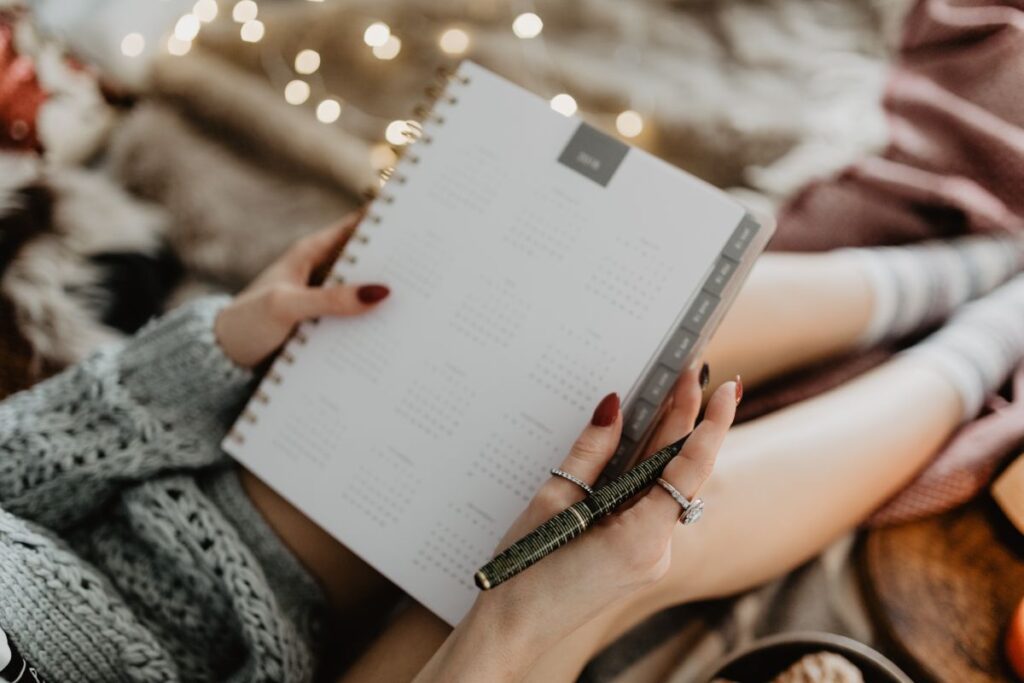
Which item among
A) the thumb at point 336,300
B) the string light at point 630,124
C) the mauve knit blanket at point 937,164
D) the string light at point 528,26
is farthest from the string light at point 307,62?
the mauve knit blanket at point 937,164

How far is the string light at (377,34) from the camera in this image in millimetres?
1077

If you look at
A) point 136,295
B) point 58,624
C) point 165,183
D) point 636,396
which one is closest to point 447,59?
point 165,183

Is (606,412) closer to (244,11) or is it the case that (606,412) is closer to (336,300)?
(336,300)

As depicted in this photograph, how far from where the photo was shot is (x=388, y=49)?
1095 millimetres

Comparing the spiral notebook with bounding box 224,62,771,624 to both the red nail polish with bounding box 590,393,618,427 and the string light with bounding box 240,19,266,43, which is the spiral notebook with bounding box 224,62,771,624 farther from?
the string light with bounding box 240,19,266,43

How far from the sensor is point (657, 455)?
1.72 ft

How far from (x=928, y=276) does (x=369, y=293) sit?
0.62 m

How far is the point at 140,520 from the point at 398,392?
0.81 ft

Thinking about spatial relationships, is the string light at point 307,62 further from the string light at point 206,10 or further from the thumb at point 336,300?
the thumb at point 336,300

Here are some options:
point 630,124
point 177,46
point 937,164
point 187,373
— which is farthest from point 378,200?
point 937,164

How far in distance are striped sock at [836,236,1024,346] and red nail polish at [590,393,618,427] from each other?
43 cm

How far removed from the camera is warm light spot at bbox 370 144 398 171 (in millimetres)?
1012

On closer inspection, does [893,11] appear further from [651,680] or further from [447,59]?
[651,680]

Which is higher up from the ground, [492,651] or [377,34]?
[377,34]
